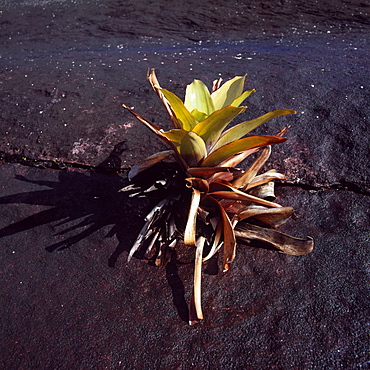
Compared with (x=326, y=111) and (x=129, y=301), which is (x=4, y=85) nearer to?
(x=129, y=301)

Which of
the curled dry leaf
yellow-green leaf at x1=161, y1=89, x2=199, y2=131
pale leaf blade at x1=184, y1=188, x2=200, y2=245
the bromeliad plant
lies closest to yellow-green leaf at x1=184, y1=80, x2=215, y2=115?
the bromeliad plant

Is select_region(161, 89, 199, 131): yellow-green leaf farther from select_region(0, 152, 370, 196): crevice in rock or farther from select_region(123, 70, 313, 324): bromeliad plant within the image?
select_region(0, 152, 370, 196): crevice in rock

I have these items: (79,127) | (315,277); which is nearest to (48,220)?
(79,127)

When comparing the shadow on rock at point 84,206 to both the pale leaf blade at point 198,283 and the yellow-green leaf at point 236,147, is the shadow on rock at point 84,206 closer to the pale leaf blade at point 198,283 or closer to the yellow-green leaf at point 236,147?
the pale leaf blade at point 198,283

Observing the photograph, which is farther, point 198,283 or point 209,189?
point 209,189

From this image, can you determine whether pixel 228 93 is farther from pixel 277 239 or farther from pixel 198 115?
pixel 277 239

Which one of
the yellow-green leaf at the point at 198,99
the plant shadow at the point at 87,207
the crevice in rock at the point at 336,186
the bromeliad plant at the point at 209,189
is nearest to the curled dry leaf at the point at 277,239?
the bromeliad plant at the point at 209,189

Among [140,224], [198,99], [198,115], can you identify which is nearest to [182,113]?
[198,115]
